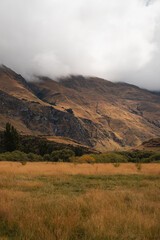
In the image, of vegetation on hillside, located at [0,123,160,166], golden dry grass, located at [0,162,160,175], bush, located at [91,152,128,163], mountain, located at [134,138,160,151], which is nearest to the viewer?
golden dry grass, located at [0,162,160,175]

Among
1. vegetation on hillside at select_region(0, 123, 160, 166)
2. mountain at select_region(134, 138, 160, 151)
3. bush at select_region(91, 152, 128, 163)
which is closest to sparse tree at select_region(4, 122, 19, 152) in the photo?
vegetation on hillside at select_region(0, 123, 160, 166)

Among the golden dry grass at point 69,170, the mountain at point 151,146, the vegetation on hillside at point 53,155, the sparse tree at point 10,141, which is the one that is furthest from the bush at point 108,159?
the mountain at point 151,146

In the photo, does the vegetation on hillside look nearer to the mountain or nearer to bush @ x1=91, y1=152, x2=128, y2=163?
bush @ x1=91, y1=152, x2=128, y2=163

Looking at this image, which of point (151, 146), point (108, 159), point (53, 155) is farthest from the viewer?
point (151, 146)

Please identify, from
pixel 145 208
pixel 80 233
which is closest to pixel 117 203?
pixel 145 208

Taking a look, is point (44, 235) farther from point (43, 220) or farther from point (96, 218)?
point (96, 218)

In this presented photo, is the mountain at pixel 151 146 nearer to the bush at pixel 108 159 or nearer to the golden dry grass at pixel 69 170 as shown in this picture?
the bush at pixel 108 159

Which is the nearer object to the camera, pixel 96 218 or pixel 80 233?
pixel 80 233

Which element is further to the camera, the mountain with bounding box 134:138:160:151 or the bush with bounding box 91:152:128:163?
the mountain with bounding box 134:138:160:151

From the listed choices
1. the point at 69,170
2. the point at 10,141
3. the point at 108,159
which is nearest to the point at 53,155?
the point at 10,141

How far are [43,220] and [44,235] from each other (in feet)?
2.07

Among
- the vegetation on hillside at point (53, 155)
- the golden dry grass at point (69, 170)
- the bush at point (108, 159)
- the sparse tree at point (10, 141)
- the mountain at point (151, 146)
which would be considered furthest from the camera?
the mountain at point (151, 146)

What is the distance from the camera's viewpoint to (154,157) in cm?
4275

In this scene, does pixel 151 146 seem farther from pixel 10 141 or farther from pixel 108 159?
pixel 10 141
